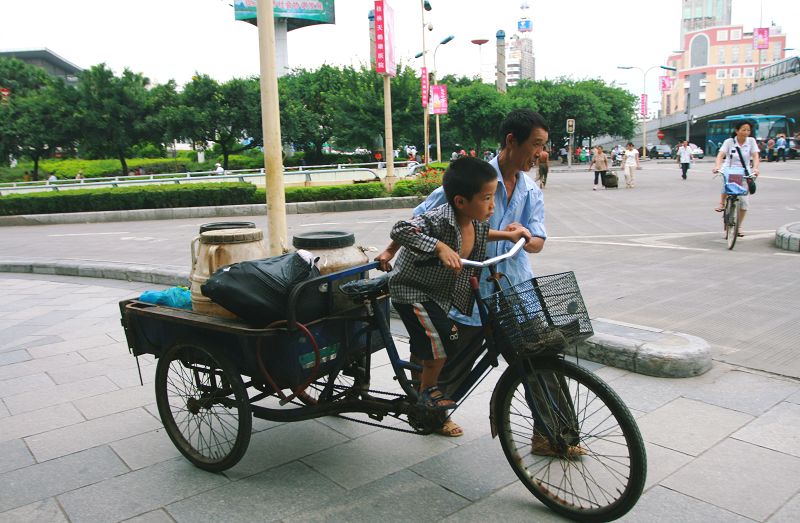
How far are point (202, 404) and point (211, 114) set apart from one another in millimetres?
36849

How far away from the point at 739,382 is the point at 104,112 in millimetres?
37809

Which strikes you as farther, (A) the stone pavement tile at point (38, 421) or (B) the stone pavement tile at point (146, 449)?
(A) the stone pavement tile at point (38, 421)

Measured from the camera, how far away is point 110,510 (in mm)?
2719

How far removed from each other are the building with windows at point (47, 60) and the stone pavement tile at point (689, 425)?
274 feet

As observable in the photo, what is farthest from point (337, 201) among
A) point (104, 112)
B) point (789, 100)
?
point (789, 100)

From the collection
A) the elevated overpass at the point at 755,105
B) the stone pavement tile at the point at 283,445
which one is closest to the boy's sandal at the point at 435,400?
the stone pavement tile at the point at 283,445

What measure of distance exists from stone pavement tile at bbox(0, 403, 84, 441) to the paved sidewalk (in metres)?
0.01

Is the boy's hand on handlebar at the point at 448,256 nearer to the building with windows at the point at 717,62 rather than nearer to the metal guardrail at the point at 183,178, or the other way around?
the metal guardrail at the point at 183,178

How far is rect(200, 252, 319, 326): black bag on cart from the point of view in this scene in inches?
104

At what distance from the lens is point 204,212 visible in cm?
1714

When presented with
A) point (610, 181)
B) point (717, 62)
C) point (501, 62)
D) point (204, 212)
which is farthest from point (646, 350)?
point (717, 62)

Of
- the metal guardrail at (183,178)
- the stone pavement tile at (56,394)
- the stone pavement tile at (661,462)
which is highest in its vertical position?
the metal guardrail at (183,178)

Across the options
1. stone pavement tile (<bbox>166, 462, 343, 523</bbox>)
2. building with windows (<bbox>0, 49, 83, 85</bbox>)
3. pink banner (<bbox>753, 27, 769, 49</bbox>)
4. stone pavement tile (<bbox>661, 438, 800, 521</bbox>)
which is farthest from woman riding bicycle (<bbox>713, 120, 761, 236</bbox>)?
building with windows (<bbox>0, 49, 83, 85</bbox>)

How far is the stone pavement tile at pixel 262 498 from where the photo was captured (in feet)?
8.70
